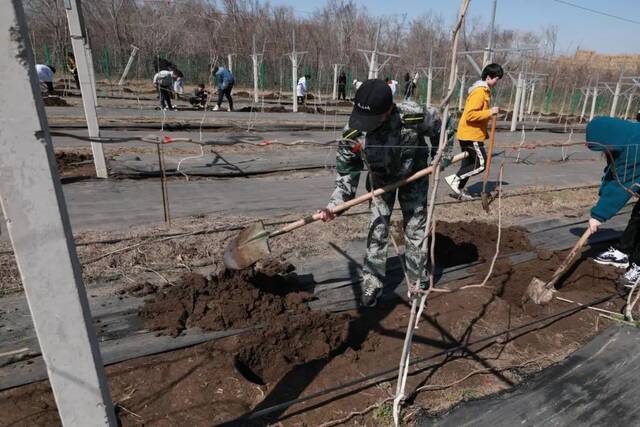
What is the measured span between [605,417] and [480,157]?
418cm

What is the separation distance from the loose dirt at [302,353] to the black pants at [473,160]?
2.64 meters

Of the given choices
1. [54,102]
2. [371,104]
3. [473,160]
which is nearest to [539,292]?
[371,104]

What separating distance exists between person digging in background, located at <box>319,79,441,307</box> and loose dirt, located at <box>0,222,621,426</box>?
44cm

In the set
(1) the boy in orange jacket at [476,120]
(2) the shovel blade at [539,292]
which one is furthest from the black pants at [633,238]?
(1) the boy in orange jacket at [476,120]

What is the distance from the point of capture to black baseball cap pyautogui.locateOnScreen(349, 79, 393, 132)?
2463 millimetres

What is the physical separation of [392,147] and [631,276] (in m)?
2.85

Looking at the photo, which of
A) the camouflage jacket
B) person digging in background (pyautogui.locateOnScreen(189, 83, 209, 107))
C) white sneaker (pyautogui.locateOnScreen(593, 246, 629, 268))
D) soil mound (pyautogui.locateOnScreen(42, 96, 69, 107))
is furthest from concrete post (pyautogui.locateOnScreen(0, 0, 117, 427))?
person digging in background (pyautogui.locateOnScreen(189, 83, 209, 107))

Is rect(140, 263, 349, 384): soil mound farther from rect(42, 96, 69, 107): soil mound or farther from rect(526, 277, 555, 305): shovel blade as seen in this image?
rect(42, 96, 69, 107): soil mound

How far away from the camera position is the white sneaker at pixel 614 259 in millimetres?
4138

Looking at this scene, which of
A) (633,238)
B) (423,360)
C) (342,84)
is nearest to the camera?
(423,360)

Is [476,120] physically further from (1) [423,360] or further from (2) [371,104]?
(1) [423,360]

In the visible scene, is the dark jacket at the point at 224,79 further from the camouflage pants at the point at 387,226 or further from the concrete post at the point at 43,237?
the concrete post at the point at 43,237

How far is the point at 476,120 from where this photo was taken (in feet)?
18.6

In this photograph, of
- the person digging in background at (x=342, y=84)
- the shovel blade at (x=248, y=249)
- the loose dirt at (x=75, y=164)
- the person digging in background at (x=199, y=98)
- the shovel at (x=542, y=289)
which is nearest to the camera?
the shovel blade at (x=248, y=249)
